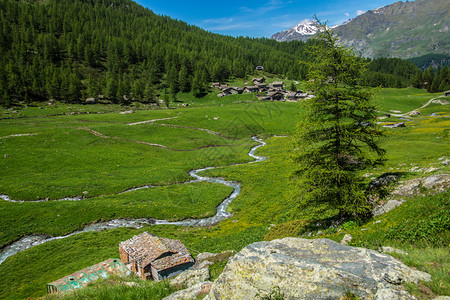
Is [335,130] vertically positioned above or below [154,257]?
above

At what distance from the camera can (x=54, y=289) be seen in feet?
50.2

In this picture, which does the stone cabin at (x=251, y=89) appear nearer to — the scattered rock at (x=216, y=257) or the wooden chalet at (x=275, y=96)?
the wooden chalet at (x=275, y=96)

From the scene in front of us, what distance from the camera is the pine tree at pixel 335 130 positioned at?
56.1 ft

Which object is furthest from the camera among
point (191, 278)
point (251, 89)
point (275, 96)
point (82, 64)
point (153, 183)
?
point (82, 64)

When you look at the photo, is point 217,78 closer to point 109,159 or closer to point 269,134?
point 269,134

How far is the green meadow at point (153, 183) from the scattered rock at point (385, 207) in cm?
110

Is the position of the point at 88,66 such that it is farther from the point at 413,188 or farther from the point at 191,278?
the point at 413,188

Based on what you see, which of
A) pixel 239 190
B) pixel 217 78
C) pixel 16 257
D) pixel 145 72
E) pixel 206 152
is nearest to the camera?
pixel 16 257

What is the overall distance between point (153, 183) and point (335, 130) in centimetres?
3996

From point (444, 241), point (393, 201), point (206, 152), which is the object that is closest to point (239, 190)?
point (206, 152)

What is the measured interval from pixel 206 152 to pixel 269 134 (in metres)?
32.5

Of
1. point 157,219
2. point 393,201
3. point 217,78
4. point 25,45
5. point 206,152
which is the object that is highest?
point 25,45

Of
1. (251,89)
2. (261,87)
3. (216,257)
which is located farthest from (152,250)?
(261,87)

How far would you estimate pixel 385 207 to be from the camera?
16.2 m
